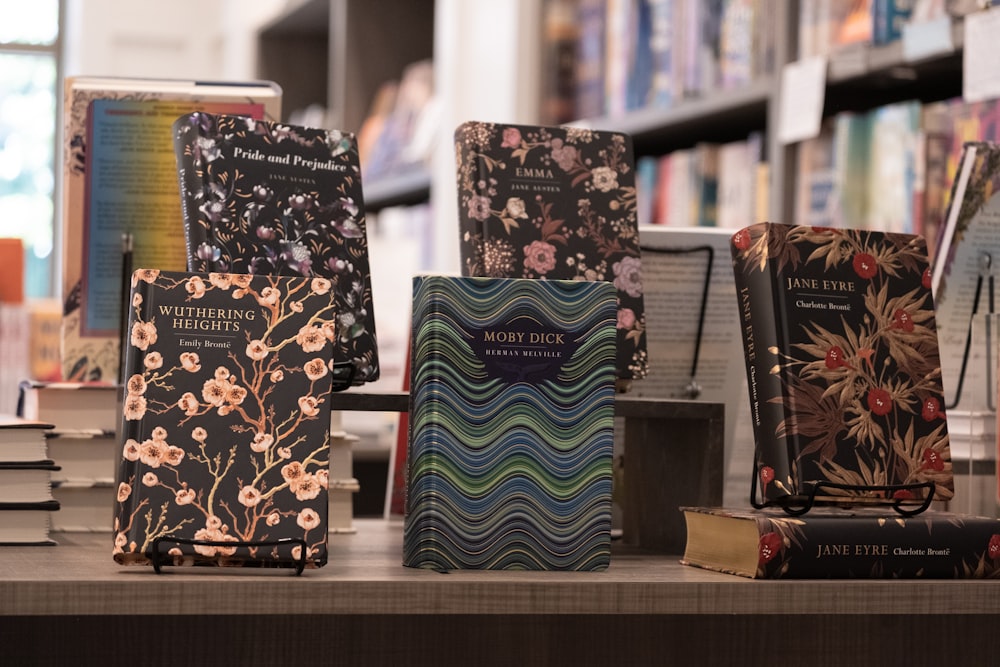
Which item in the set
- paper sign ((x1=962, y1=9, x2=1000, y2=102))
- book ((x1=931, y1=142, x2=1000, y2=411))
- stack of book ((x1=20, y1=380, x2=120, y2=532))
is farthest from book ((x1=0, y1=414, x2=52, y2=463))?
paper sign ((x1=962, y1=9, x2=1000, y2=102))

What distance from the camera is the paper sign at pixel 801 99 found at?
7.13 feet

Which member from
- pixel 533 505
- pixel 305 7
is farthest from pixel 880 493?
pixel 305 7

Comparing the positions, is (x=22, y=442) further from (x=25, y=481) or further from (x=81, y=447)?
(x=81, y=447)

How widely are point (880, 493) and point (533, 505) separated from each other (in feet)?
1.05

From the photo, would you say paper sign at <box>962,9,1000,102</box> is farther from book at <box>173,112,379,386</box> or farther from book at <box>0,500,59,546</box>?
book at <box>0,500,59,546</box>

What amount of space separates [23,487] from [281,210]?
0.35m

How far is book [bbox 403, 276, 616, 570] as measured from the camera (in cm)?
118

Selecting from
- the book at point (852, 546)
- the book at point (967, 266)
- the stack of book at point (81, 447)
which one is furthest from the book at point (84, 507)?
the book at point (967, 266)

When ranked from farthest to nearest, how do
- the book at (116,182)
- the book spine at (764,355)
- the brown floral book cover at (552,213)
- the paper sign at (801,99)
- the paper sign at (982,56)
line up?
the paper sign at (801,99) < the paper sign at (982,56) < the book at (116,182) < the brown floral book cover at (552,213) < the book spine at (764,355)

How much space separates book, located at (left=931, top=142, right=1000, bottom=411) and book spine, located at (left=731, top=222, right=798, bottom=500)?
Answer: 287 mm

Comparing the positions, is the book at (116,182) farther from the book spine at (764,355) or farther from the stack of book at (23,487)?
the book spine at (764,355)

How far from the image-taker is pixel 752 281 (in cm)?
129

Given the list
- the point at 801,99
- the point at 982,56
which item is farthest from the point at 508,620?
Answer: the point at 801,99

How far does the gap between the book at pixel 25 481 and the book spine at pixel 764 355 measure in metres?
0.65
